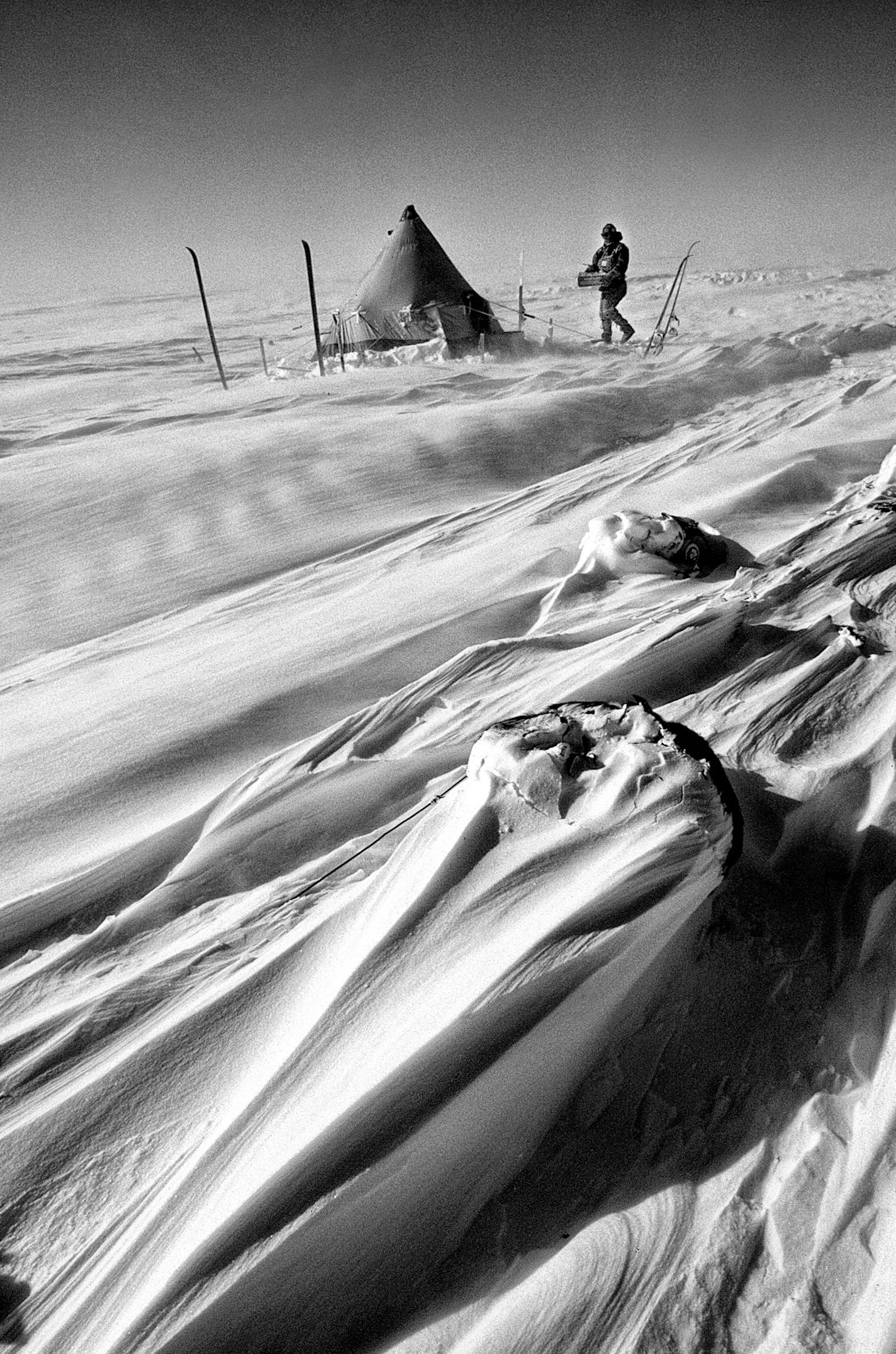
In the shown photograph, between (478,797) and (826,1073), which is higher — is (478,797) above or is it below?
above

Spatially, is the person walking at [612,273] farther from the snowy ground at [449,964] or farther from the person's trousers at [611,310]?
the snowy ground at [449,964]

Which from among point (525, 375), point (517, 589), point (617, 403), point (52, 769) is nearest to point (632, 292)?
point (525, 375)

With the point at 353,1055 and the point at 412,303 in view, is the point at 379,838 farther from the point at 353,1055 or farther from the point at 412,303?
the point at 412,303

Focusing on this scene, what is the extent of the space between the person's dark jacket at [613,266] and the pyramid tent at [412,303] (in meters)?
1.19

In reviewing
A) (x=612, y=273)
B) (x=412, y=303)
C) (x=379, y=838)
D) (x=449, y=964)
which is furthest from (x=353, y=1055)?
(x=412, y=303)

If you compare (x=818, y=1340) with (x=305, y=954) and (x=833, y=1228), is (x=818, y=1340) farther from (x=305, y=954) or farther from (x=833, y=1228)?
(x=305, y=954)

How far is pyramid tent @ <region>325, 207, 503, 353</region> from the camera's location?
823 cm

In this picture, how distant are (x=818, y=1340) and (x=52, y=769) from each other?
1.48m

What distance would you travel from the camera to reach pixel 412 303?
8266mm

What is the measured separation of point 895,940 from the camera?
1.20m

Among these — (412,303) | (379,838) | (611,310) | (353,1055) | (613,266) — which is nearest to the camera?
(353,1055)

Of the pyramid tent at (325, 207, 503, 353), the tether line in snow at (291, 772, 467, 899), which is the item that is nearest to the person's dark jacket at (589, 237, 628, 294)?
the pyramid tent at (325, 207, 503, 353)

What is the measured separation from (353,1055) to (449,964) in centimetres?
16

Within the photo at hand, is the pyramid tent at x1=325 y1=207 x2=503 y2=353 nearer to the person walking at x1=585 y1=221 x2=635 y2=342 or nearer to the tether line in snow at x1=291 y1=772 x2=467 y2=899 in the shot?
the person walking at x1=585 y1=221 x2=635 y2=342
